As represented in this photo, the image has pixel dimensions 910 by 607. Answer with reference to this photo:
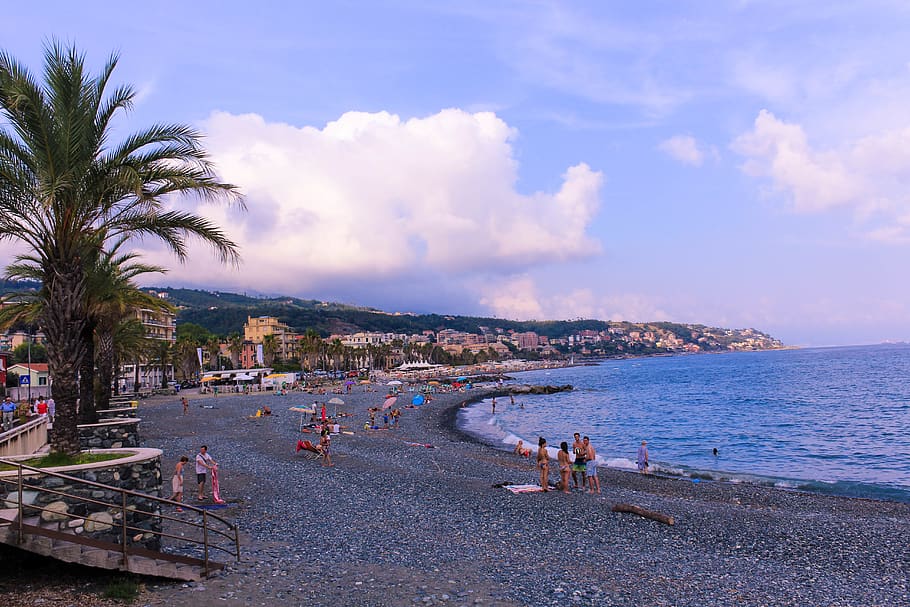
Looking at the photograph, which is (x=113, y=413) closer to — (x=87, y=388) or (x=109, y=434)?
(x=87, y=388)

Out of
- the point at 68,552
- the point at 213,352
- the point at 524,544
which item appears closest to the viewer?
the point at 68,552

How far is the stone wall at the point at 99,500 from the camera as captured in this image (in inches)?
269

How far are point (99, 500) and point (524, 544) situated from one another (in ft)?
22.6

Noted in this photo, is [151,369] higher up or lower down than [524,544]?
lower down

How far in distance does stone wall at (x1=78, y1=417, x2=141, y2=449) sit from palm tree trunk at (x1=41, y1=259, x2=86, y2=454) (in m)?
4.57

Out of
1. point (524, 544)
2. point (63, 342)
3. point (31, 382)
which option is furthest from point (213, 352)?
point (524, 544)

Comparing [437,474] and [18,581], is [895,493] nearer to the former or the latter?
[437,474]

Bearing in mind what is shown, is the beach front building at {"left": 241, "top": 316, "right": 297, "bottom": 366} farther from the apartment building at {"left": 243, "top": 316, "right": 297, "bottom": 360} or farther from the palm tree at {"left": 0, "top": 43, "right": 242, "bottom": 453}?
the palm tree at {"left": 0, "top": 43, "right": 242, "bottom": 453}

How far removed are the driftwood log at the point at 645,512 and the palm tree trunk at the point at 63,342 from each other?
36.1 ft

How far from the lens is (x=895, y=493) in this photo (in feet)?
63.3

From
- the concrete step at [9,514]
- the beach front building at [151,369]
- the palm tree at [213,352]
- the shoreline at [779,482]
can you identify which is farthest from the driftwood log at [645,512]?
the palm tree at [213,352]

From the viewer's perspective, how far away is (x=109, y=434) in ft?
44.6

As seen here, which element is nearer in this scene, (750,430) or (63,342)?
(63,342)

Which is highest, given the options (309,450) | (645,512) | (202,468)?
(202,468)
